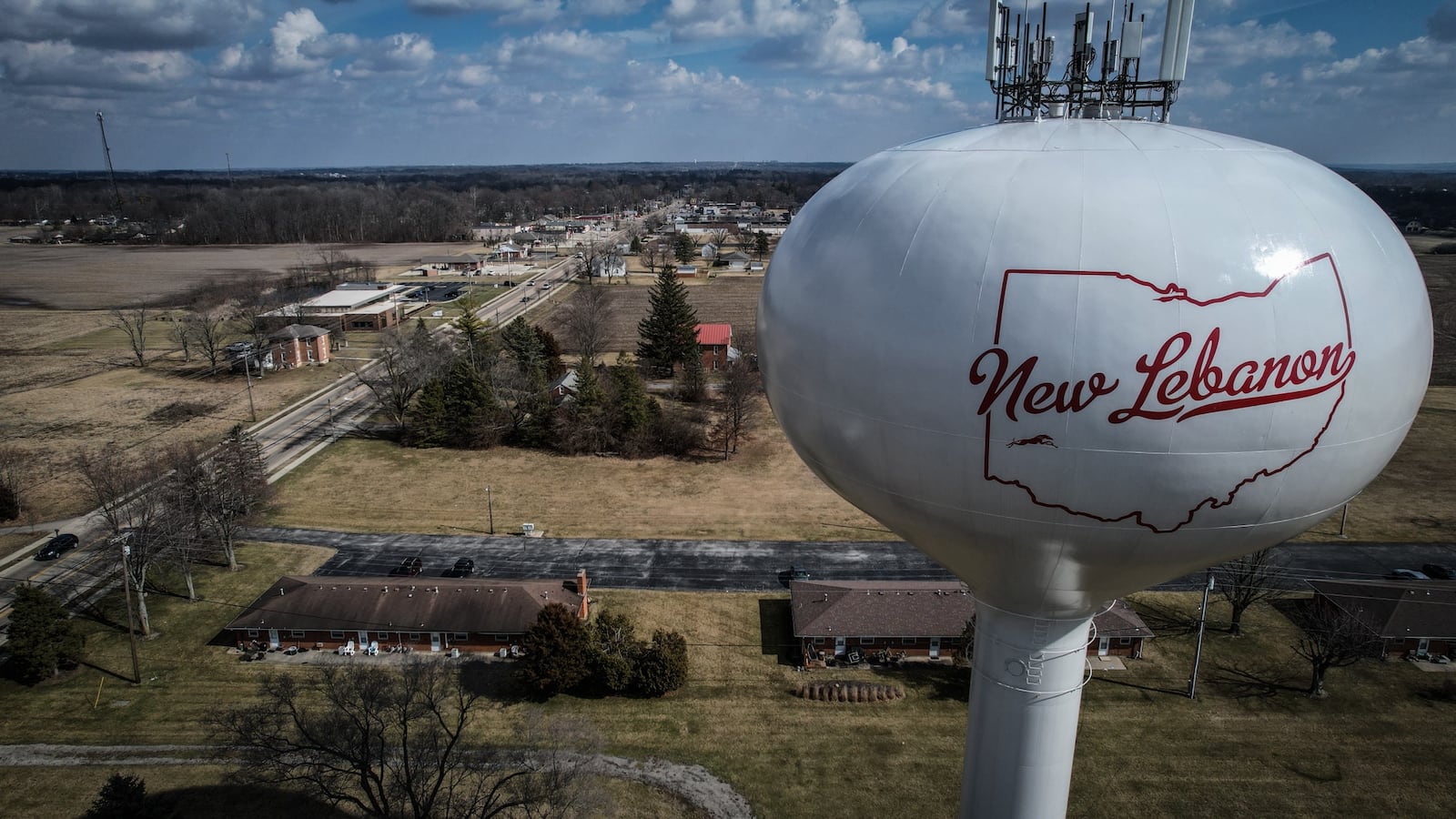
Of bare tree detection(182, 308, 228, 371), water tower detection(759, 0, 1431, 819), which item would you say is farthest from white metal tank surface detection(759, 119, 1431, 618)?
bare tree detection(182, 308, 228, 371)

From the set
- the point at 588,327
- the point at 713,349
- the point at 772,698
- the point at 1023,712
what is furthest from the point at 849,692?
the point at 588,327

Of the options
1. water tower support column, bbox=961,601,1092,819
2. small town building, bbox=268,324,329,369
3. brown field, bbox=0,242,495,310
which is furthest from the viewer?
brown field, bbox=0,242,495,310

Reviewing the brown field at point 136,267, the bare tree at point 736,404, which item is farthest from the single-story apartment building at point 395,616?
the brown field at point 136,267

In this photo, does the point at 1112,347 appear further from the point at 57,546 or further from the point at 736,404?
the point at 57,546

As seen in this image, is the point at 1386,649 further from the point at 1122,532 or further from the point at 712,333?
the point at 712,333

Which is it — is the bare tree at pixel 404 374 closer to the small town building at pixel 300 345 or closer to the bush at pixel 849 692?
the small town building at pixel 300 345

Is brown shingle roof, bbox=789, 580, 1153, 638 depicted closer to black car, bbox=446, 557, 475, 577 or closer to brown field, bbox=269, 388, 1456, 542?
brown field, bbox=269, 388, 1456, 542
